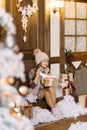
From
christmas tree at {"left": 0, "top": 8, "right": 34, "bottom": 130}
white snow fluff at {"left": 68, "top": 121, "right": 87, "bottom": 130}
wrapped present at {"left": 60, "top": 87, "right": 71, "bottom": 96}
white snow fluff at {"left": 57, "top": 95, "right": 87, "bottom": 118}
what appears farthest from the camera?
wrapped present at {"left": 60, "top": 87, "right": 71, "bottom": 96}

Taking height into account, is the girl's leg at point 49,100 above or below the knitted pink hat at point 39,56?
below

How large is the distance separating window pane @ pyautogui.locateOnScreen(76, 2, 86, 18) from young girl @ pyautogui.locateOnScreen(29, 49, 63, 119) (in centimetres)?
147

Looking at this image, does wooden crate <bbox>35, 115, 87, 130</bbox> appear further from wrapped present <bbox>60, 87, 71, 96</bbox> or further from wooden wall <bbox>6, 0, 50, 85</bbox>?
wooden wall <bbox>6, 0, 50, 85</bbox>

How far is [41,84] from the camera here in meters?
4.40

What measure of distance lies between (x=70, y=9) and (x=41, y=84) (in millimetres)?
1635

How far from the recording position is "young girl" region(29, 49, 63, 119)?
4246mm

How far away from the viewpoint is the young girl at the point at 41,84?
4246 mm

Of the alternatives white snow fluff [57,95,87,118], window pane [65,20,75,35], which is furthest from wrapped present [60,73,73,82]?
window pane [65,20,75,35]

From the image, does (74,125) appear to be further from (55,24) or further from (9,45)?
(9,45)

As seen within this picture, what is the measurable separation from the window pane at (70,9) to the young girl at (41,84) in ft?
4.07

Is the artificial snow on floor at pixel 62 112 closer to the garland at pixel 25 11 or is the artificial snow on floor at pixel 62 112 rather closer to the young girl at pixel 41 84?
the young girl at pixel 41 84

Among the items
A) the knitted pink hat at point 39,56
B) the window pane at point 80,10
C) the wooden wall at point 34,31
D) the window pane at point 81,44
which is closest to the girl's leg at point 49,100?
the knitted pink hat at point 39,56

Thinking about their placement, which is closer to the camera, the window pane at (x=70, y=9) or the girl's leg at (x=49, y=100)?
the girl's leg at (x=49, y=100)

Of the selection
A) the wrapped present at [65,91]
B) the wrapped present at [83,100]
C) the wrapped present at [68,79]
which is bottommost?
the wrapped present at [83,100]
